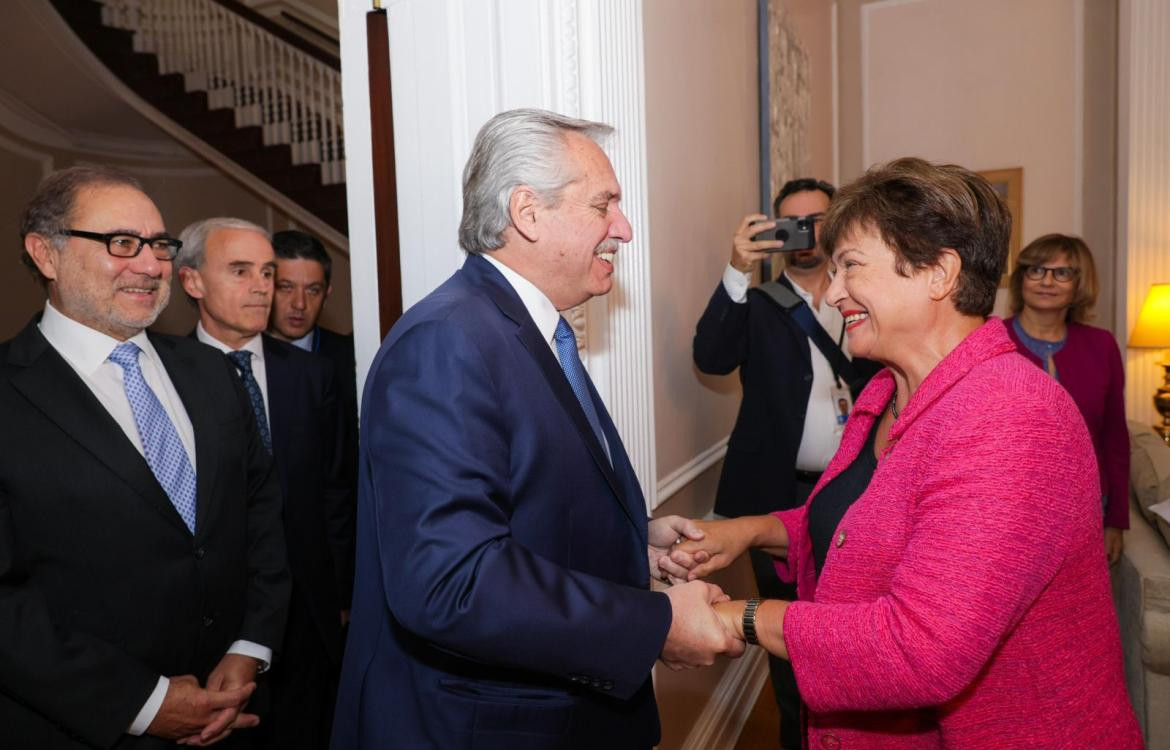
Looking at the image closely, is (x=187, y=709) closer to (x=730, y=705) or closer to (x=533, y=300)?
(x=533, y=300)

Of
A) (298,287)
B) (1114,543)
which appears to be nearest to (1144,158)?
(1114,543)

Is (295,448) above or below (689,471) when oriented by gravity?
above

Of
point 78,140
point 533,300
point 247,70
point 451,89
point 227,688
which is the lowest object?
point 227,688

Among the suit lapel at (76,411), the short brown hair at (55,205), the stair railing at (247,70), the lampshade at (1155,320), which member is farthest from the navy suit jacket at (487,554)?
the stair railing at (247,70)

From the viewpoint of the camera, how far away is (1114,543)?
10.5ft

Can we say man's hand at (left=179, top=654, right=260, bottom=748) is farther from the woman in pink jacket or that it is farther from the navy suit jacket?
the woman in pink jacket

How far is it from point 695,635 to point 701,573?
0.43 m

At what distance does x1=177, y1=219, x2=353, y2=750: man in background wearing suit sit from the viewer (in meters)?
2.42

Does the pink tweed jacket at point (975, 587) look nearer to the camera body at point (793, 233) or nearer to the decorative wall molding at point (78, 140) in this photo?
the camera body at point (793, 233)

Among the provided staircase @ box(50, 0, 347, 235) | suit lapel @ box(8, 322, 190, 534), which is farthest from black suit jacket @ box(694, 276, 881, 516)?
staircase @ box(50, 0, 347, 235)

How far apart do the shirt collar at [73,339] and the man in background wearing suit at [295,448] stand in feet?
2.37

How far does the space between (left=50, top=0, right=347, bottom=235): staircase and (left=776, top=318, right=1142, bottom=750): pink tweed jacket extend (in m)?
6.83

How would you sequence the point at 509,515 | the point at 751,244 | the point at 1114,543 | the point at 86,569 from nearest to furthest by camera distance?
the point at 509,515 < the point at 86,569 < the point at 751,244 < the point at 1114,543

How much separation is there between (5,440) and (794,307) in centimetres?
229
